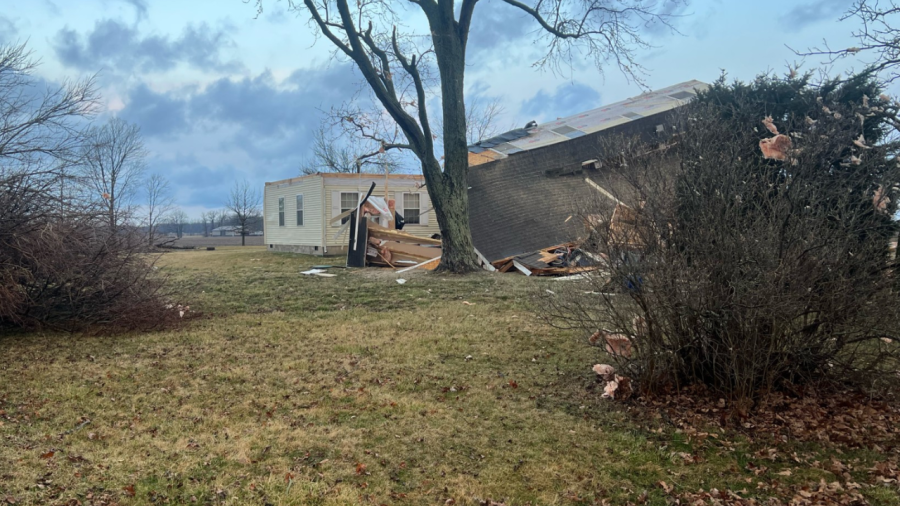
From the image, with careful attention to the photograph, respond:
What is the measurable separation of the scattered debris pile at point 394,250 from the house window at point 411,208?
15.3ft

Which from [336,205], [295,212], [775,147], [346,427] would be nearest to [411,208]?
[336,205]

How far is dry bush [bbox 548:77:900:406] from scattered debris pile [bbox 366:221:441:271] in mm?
11212

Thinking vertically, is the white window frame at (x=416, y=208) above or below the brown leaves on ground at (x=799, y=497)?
above

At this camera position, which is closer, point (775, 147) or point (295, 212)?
point (775, 147)

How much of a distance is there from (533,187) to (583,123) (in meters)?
4.82

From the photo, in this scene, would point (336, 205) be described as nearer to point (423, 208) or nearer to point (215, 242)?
point (423, 208)

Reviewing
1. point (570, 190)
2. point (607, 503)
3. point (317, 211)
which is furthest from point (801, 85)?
point (317, 211)

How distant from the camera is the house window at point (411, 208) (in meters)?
20.9

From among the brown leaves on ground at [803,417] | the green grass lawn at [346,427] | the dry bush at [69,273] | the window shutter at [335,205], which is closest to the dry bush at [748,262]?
the brown leaves on ground at [803,417]

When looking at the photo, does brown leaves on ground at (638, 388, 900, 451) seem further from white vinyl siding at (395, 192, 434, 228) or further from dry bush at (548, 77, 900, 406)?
white vinyl siding at (395, 192, 434, 228)

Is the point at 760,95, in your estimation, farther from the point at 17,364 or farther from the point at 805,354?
the point at 17,364

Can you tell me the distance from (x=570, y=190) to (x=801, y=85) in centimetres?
972

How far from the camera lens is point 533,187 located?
15789mm

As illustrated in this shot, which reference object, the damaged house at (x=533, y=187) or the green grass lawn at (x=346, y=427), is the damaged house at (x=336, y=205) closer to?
the damaged house at (x=533, y=187)
